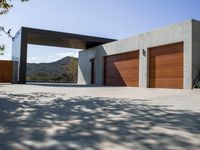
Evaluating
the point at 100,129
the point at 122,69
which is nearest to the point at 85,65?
the point at 122,69

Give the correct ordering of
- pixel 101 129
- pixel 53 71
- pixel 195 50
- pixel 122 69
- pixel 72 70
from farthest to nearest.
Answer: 1. pixel 53 71
2. pixel 72 70
3. pixel 122 69
4. pixel 195 50
5. pixel 101 129

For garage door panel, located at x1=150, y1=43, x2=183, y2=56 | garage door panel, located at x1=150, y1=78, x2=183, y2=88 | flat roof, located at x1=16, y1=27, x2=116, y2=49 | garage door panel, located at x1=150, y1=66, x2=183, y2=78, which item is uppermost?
flat roof, located at x1=16, y1=27, x2=116, y2=49

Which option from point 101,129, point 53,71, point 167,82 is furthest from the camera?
point 53,71

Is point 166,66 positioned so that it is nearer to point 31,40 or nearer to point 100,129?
point 100,129

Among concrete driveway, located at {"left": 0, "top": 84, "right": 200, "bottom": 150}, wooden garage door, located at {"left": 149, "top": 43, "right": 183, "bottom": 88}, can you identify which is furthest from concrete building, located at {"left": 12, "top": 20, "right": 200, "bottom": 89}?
concrete driveway, located at {"left": 0, "top": 84, "right": 200, "bottom": 150}

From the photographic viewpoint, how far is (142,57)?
57.6ft

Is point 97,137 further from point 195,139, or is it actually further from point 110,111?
point 110,111

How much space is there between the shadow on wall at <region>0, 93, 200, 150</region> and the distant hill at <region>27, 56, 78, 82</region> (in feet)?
110

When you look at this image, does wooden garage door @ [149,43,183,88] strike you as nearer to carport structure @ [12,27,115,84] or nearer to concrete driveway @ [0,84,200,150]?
concrete driveway @ [0,84,200,150]

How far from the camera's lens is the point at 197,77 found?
1373cm

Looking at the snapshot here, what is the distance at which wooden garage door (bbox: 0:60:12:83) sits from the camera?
2522cm

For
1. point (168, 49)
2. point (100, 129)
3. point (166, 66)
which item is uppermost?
point (168, 49)

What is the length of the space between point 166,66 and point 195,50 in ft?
7.44

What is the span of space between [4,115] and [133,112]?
9.34ft
